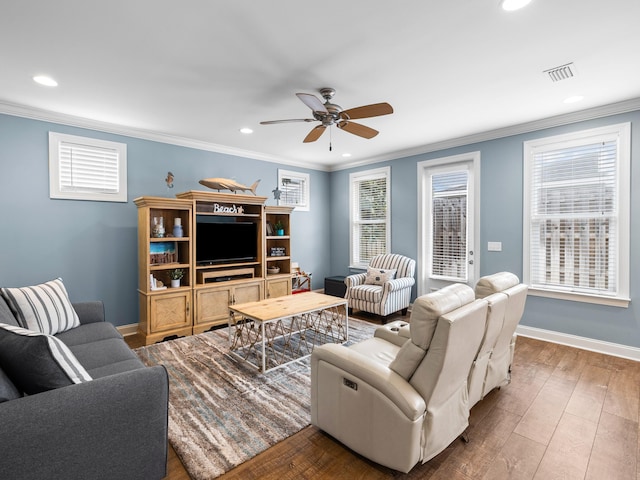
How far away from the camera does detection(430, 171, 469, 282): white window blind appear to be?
4582mm

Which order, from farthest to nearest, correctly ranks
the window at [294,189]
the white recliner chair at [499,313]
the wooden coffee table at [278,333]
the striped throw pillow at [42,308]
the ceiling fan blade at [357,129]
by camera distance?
the window at [294,189] → the wooden coffee table at [278,333] → the ceiling fan blade at [357,129] → the striped throw pillow at [42,308] → the white recliner chair at [499,313]

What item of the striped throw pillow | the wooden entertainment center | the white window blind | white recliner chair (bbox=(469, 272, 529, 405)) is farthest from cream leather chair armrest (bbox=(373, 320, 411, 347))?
the striped throw pillow

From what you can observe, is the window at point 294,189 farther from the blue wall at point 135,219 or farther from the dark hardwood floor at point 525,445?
the dark hardwood floor at point 525,445

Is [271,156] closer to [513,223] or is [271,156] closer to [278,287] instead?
[278,287]

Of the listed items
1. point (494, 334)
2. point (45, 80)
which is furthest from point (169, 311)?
point (494, 334)

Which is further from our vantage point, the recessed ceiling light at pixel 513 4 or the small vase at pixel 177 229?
the small vase at pixel 177 229

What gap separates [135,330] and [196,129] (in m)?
2.77

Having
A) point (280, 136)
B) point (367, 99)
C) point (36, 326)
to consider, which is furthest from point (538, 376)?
point (36, 326)

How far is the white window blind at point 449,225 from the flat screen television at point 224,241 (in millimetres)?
2864

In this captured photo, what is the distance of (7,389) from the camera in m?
1.30

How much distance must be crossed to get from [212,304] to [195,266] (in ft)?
1.87

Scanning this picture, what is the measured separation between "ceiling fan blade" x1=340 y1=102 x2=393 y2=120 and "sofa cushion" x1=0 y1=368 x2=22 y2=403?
8.76 feet

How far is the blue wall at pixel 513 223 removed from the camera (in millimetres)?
3264

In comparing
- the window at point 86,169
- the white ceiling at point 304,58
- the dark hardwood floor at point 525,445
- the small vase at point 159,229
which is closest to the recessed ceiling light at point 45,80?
the white ceiling at point 304,58
